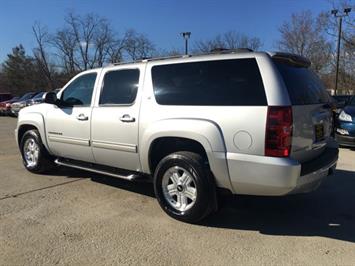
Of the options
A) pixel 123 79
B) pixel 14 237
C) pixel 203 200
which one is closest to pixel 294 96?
pixel 203 200

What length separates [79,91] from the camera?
5.85 meters

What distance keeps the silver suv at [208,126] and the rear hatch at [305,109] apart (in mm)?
12

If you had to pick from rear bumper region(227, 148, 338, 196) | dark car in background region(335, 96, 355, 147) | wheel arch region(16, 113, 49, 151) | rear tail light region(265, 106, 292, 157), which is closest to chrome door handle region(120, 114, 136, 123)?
rear bumper region(227, 148, 338, 196)

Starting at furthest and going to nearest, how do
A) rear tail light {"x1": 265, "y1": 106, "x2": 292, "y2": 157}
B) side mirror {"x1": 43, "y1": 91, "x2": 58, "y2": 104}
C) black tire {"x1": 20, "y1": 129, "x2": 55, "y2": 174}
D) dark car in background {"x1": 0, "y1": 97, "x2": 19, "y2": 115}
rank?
dark car in background {"x1": 0, "y1": 97, "x2": 19, "y2": 115}
black tire {"x1": 20, "y1": 129, "x2": 55, "y2": 174}
side mirror {"x1": 43, "y1": 91, "x2": 58, "y2": 104}
rear tail light {"x1": 265, "y1": 106, "x2": 292, "y2": 157}

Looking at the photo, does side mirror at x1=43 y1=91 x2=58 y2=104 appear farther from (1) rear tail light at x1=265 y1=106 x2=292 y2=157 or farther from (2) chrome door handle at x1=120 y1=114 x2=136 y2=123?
(1) rear tail light at x1=265 y1=106 x2=292 y2=157

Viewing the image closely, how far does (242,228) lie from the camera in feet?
14.1

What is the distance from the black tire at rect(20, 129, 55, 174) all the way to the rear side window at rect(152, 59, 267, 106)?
2.79 meters

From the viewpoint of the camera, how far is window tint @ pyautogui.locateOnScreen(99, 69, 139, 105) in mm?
4992

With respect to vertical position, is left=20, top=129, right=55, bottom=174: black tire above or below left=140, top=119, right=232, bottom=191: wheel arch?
below

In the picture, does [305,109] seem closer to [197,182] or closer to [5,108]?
[197,182]

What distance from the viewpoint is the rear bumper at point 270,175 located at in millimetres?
3732

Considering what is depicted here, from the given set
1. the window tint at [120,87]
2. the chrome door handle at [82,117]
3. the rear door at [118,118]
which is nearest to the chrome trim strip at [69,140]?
the rear door at [118,118]

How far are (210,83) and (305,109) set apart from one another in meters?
1.06

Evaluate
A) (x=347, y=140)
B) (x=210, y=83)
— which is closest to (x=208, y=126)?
(x=210, y=83)
